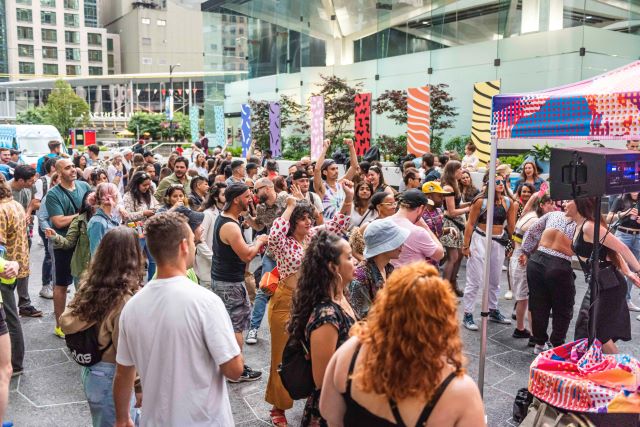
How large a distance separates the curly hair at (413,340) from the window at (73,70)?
109 m

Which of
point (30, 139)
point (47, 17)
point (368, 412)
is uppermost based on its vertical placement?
point (47, 17)

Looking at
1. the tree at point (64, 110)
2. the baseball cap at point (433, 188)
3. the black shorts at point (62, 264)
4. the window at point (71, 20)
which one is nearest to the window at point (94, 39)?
the window at point (71, 20)

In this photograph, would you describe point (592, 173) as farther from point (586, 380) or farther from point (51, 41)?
point (51, 41)

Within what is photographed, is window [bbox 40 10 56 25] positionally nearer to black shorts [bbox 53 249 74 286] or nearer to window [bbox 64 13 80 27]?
window [bbox 64 13 80 27]

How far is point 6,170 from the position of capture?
37.8ft

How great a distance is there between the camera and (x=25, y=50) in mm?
94625

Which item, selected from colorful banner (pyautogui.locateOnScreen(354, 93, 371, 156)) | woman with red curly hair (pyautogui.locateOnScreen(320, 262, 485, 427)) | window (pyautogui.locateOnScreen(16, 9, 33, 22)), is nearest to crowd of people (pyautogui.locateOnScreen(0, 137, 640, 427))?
woman with red curly hair (pyautogui.locateOnScreen(320, 262, 485, 427))

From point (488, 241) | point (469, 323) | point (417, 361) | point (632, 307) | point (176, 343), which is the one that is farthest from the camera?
point (632, 307)

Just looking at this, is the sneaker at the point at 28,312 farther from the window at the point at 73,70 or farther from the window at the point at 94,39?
the window at the point at 94,39

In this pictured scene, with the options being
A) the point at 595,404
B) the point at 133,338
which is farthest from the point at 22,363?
the point at 595,404

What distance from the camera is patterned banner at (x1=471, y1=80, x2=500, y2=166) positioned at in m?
14.9

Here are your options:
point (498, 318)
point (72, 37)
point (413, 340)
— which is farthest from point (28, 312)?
point (72, 37)

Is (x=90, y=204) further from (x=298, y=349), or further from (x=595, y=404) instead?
(x=595, y=404)

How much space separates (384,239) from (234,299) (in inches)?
71.7
